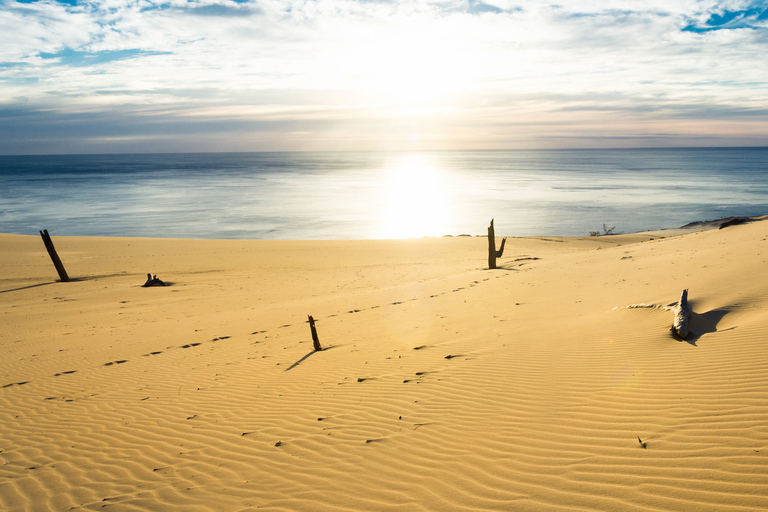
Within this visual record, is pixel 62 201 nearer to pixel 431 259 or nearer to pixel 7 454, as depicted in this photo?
pixel 431 259

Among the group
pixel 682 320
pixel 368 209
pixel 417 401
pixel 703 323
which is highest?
pixel 682 320

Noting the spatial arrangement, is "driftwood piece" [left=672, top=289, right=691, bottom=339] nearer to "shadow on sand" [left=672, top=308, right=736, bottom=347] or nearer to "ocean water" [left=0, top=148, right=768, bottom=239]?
"shadow on sand" [left=672, top=308, right=736, bottom=347]

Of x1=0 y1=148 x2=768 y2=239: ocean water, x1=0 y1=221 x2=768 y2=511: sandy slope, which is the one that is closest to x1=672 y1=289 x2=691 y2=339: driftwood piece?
x1=0 y1=221 x2=768 y2=511: sandy slope

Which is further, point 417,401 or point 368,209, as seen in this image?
point 368,209

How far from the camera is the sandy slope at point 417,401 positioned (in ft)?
12.5

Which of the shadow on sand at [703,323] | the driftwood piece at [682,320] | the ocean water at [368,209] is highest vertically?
the driftwood piece at [682,320]

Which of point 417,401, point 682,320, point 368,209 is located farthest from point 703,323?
point 368,209

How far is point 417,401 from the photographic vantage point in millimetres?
5652

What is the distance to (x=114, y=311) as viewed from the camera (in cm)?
1442

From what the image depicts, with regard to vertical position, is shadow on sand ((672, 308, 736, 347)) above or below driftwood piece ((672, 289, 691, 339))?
below

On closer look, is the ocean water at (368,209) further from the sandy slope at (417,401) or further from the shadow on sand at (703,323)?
the shadow on sand at (703,323)

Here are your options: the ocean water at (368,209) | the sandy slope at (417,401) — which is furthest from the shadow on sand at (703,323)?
the ocean water at (368,209)

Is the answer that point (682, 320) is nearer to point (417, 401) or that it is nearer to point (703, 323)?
point (703, 323)

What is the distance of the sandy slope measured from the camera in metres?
3.80
